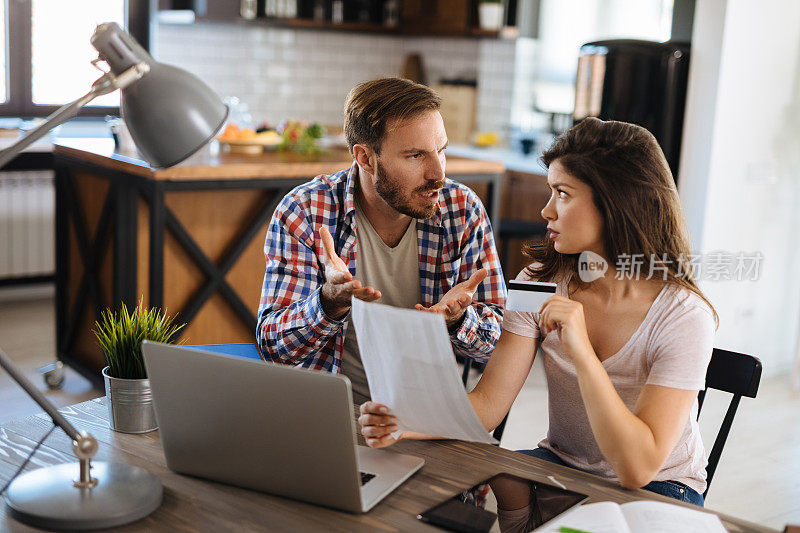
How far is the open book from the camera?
123cm

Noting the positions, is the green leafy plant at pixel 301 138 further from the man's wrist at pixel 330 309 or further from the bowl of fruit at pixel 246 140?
the man's wrist at pixel 330 309

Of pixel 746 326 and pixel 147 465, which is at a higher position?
pixel 147 465

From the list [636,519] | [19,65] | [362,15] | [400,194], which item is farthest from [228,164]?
[362,15]

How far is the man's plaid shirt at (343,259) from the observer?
1938mm

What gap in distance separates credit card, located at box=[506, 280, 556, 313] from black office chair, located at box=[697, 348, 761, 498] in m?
0.48

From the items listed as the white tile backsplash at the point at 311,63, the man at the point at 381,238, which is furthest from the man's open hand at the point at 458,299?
the white tile backsplash at the point at 311,63

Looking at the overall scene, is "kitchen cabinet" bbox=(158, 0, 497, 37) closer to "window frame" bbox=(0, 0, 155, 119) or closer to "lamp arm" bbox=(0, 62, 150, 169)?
"window frame" bbox=(0, 0, 155, 119)

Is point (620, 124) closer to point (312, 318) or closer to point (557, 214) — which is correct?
point (557, 214)

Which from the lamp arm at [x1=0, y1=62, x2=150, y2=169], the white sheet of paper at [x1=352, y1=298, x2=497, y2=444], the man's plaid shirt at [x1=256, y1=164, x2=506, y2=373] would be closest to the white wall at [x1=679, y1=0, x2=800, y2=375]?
the man's plaid shirt at [x1=256, y1=164, x2=506, y2=373]

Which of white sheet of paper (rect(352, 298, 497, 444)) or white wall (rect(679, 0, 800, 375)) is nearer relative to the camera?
white sheet of paper (rect(352, 298, 497, 444))

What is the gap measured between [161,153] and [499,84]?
518cm

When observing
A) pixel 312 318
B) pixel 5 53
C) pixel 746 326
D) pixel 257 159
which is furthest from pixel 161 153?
pixel 5 53

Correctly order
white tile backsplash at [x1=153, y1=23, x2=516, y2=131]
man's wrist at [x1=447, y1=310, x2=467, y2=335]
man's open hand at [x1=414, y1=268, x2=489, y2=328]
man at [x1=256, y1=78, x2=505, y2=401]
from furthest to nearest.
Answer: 1. white tile backsplash at [x1=153, y1=23, x2=516, y2=131]
2. man at [x1=256, y1=78, x2=505, y2=401]
3. man's wrist at [x1=447, y1=310, x2=467, y2=335]
4. man's open hand at [x1=414, y1=268, x2=489, y2=328]

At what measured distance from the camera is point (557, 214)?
164 cm
